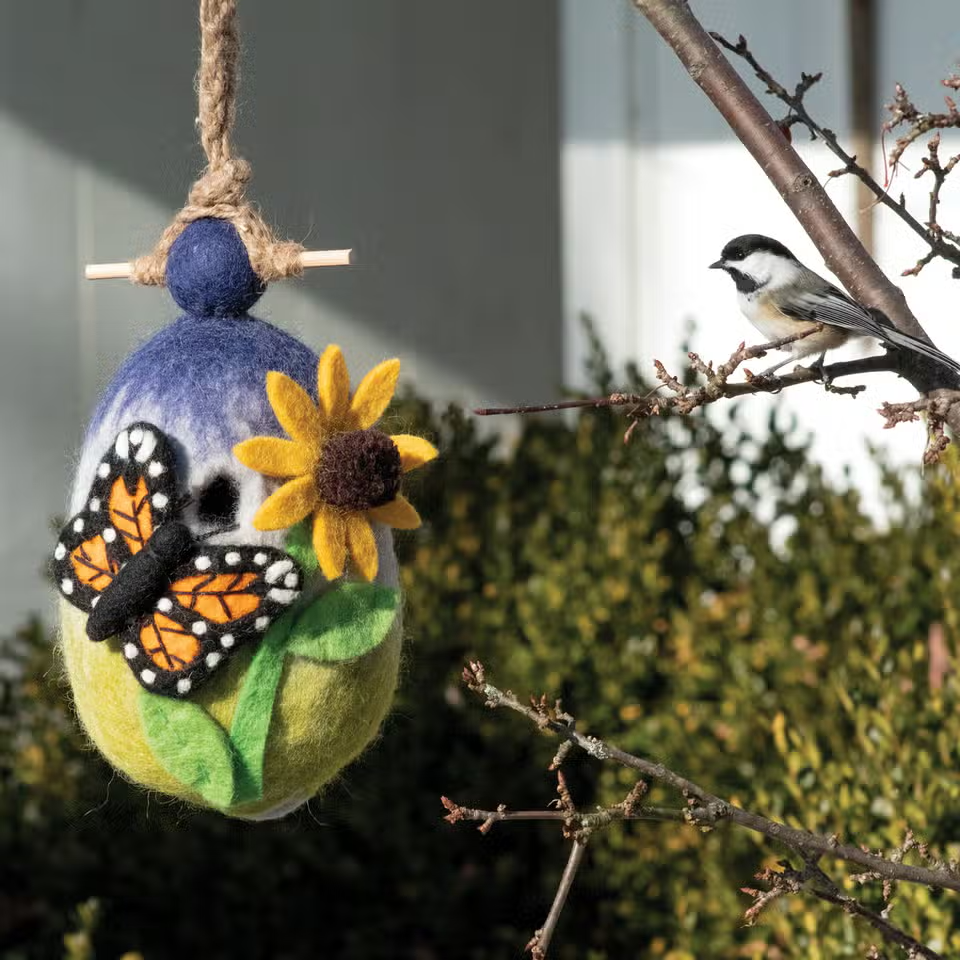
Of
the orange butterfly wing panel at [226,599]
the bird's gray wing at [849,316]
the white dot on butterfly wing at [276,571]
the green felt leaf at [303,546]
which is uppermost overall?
the bird's gray wing at [849,316]

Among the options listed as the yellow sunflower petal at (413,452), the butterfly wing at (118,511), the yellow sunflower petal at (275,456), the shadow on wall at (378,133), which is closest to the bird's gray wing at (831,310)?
the yellow sunflower petal at (413,452)

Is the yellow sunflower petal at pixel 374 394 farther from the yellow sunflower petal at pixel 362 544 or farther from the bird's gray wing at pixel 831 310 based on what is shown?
the bird's gray wing at pixel 831 310

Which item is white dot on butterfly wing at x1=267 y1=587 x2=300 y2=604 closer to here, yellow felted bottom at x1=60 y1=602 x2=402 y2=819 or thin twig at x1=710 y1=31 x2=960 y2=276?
yellow felted bottom at x1=60 y1=602 x2=402 y2=819

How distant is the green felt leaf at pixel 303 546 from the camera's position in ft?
4.07

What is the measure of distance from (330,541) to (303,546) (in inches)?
1.5

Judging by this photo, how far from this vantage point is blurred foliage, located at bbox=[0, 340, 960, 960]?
2863 mm

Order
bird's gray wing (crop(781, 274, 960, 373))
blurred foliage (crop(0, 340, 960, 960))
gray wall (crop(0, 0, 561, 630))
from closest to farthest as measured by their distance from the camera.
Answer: bird's gray wing (crop(781, 274, 960, 373))
blurred foliage (crop(0, 340, 960, 960))
gray wall (crop(0, 0, 561, 630))

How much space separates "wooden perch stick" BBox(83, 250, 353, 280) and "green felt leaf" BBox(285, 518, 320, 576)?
228 mm

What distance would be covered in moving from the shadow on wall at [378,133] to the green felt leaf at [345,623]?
1.67 metres

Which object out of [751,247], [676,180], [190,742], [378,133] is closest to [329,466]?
[190,742]

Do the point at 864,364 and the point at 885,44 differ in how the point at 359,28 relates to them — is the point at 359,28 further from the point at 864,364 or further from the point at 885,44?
the point at 864,364

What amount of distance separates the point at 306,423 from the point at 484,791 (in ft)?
6.60

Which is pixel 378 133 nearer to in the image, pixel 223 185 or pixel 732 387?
pixel 223 185

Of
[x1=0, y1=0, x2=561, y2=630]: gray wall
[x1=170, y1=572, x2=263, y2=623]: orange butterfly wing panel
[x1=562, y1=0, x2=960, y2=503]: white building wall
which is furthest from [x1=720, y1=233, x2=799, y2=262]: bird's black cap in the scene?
[x1=562, y1=0, x2=960, y2=503]: white building wall
